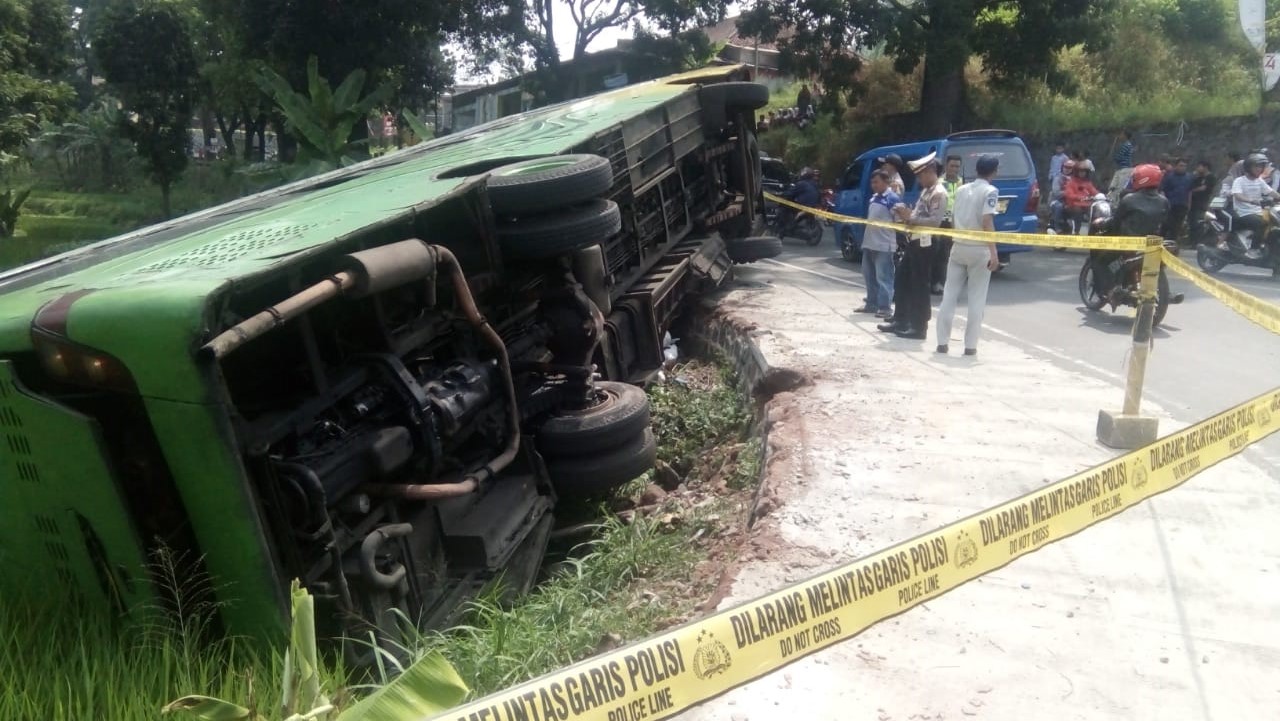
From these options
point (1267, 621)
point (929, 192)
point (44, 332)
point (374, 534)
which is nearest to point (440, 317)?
point (374, 534)

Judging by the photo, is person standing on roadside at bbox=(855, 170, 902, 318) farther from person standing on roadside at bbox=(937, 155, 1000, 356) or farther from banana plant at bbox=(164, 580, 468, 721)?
banana plant at bbox=(164, 580, 468, 721)

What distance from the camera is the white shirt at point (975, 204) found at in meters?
6.94

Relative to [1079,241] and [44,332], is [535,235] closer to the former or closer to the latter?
[44,332]

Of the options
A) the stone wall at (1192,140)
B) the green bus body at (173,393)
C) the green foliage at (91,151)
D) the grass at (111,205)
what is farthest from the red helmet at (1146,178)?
the green foliage at (91,151)

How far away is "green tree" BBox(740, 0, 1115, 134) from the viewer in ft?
59.3

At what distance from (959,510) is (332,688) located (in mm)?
2689

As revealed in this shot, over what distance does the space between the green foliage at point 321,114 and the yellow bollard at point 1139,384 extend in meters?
14.6

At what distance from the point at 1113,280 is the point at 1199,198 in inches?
261

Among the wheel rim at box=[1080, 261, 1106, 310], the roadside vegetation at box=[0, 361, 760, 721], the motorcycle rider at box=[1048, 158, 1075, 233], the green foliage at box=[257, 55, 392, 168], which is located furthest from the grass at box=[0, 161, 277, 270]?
the roadside vegetation at box=[0, 361, 760, 721]

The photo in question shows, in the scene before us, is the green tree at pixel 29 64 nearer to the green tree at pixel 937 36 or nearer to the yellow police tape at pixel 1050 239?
the green tree at pixel 937 36

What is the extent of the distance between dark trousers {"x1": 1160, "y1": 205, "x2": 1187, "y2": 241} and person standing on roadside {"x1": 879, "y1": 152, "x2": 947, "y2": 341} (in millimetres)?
6699

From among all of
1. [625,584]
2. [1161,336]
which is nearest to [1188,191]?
[1161,336]

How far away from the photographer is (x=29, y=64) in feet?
70.2

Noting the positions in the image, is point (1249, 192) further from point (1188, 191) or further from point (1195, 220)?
point (1195, 220)
